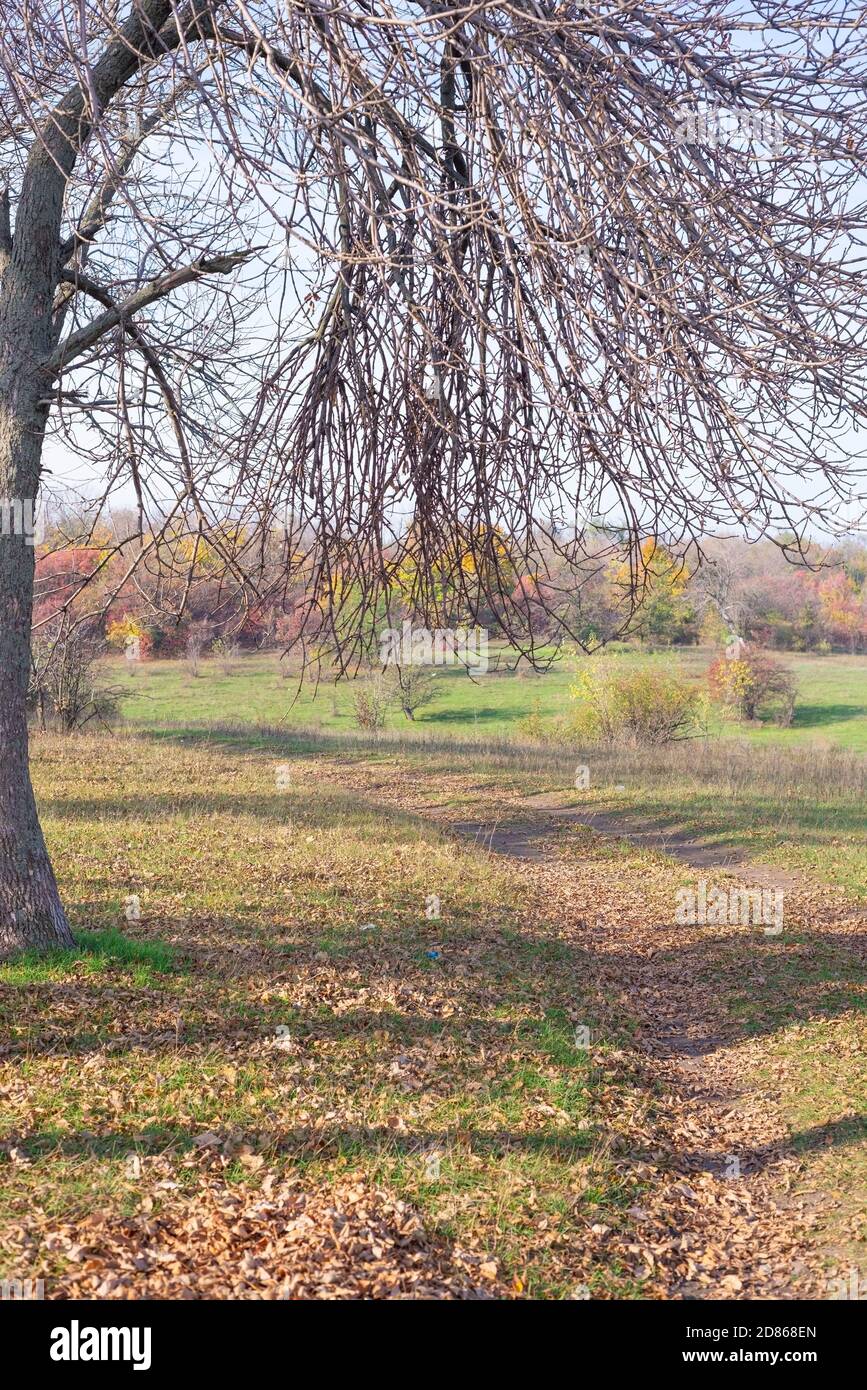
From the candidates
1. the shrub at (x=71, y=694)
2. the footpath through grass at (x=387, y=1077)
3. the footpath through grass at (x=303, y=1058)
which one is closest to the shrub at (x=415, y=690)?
the shrub at (x=71, y=694)

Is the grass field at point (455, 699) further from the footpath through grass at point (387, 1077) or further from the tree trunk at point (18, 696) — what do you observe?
the tree trunk at point (18, 696)

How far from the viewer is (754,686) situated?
126ft

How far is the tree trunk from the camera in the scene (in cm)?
691

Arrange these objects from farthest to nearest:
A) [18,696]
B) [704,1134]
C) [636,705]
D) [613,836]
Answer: [636,705]
[613,836]
[18,696]
[704,1134]

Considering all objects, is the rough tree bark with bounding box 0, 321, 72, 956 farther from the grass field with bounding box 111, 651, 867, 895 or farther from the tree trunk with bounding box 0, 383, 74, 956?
the grass field with bounding box 111, 651, 867, 895

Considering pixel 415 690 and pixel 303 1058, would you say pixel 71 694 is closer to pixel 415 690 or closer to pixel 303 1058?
pixel 415 690

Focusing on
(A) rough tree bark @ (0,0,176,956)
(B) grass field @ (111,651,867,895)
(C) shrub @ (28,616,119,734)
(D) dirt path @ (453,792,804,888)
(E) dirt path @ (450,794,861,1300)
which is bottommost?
(E) dirt path @ (450,794,861,1300)

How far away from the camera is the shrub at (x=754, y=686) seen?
3784 cm

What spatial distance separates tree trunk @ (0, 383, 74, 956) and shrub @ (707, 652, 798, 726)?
32.4m

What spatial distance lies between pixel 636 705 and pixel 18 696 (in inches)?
955

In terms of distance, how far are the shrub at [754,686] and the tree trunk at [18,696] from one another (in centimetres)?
3245

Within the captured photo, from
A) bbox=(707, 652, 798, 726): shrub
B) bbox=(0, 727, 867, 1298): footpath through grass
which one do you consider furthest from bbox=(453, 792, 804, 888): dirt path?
bbox=(707, 652, 798, 726): shrub

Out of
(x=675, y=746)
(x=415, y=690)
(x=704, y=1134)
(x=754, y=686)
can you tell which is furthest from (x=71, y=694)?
(x=754, y=686)

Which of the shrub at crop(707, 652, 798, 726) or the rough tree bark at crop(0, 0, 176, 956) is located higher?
the rough tree bark at crop(0, 0, 176, 956)
